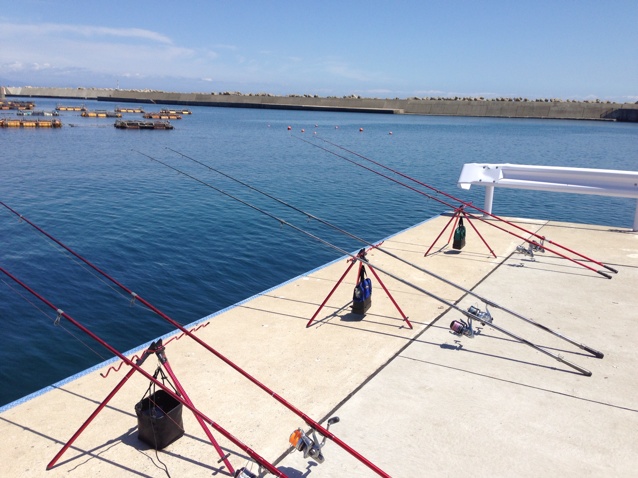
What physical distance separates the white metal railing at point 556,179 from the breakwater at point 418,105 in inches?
4667

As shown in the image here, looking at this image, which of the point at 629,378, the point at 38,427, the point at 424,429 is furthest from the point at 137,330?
the point at 629,378

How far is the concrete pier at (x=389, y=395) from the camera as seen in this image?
17.1 ft

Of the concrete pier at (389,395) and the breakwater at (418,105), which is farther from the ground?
the breakwater at (418,105)

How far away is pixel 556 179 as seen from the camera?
14.1 metres

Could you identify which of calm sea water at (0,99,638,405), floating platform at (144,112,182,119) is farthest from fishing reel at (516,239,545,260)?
→ floating platform at (144,112,182,119)

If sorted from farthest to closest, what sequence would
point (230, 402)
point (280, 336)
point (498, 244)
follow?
point (498, 244) → point (280, 336) → point (230, 402)

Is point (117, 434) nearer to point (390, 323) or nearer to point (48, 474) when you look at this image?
point (48, 474)

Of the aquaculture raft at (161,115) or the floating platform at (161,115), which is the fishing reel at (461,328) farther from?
the floating platform at (161,115)

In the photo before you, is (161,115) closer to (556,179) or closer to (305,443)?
(556,179)

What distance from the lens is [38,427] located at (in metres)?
5.73

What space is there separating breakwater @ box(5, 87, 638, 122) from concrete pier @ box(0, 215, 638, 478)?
125540 millimetres

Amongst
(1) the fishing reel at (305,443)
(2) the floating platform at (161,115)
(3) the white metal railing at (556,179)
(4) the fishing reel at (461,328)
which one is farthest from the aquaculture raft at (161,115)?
(1) the fishing reel at (305,443)

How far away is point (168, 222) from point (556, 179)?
530 inches

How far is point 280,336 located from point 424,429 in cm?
285
